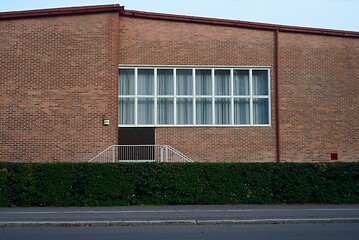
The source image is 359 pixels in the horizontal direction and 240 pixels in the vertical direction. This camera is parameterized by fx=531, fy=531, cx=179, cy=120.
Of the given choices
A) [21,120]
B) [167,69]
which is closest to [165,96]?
[167,69]

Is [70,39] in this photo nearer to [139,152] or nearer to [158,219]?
[139,152]

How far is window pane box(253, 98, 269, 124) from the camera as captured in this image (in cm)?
2306

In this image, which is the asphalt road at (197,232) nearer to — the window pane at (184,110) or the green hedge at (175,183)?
the green hedge at (175,183)

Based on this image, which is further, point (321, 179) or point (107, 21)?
point (107, 21)

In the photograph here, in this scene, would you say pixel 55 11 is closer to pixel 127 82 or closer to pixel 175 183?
pixel 127 82

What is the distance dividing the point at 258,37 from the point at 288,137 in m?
4.53

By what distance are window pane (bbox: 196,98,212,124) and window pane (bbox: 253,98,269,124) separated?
198 cm

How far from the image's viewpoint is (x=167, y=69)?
22781 mm

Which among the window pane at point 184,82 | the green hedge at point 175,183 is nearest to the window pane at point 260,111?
the window pane at point 184,82

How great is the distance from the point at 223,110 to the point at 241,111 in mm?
796

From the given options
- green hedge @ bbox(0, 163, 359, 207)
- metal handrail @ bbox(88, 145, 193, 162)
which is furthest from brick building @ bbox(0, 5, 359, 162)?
green hedge @ bbox(0, 163, 359, 207)

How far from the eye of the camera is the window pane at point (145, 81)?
74.4 ft

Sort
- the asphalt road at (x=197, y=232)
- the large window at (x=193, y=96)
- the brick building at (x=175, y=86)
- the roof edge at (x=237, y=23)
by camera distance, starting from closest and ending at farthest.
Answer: the asphalt road at (x=197, y=232)
the brick building at (x=175, y=86)
the roof edge at (x=237, y=23)
the large window at (x=193, y=96)

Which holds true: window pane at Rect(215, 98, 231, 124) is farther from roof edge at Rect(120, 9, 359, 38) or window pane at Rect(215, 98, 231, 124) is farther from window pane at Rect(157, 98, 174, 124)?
roof edge at Rect(120, 9, 359, 38)
